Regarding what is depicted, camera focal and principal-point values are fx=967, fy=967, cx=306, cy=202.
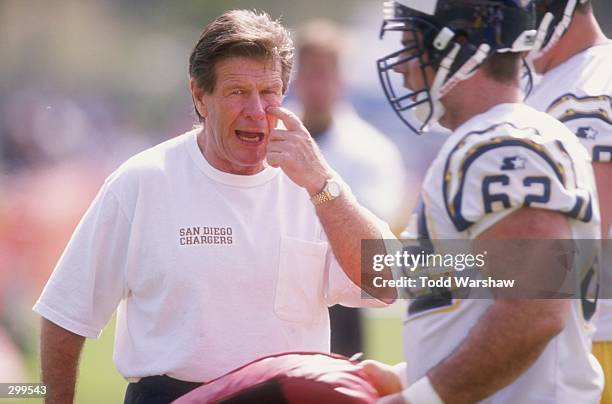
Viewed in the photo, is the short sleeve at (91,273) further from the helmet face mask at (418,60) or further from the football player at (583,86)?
the football player at (583,86)

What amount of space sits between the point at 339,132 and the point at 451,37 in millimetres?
1998

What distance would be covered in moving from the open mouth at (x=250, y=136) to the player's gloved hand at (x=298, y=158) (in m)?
0.13

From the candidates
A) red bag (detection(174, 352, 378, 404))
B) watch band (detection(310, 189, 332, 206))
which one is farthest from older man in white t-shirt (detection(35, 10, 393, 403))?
red bag (detection(174, 352, 378, 404))

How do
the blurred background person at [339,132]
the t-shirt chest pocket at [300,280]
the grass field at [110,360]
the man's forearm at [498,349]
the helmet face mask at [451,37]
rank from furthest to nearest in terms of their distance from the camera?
the grass field at [110,360], the blurred background person at [339,132], the t-shirt chest pocket at [300,280], the helmet face mask at [451,37], the man's forearm at [498,349]

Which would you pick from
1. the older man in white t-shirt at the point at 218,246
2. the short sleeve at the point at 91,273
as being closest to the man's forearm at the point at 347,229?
the older man in white t-shirt at the point at 218,246

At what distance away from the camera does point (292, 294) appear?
6.81ft

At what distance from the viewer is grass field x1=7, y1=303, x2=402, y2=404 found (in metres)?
3.60

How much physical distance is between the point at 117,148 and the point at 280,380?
3568 millimetres

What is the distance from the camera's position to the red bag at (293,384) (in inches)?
64.2

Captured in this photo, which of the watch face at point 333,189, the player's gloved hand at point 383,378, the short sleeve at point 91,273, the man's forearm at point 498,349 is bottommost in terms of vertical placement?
the player's gloved hand at point 383,378

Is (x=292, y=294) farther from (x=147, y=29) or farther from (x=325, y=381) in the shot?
(x=147, y=29)

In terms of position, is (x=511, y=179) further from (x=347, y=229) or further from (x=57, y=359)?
(x=57, y=359)

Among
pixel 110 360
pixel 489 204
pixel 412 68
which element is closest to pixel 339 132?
pixel 110 360

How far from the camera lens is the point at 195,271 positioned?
2.04 m
